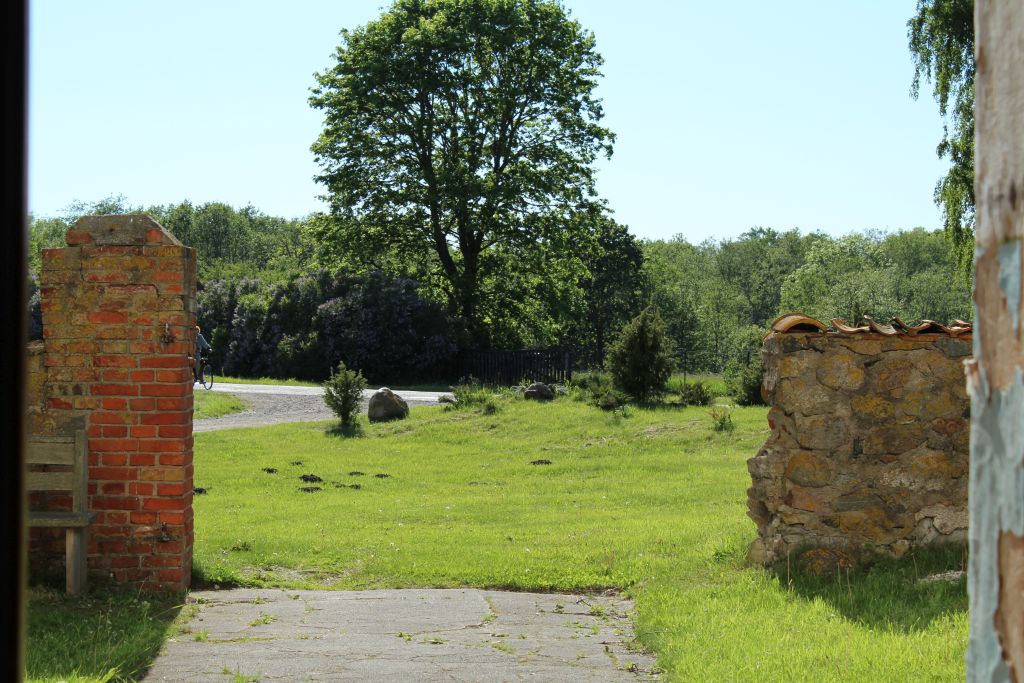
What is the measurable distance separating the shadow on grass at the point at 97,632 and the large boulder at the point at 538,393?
15823 millimetres

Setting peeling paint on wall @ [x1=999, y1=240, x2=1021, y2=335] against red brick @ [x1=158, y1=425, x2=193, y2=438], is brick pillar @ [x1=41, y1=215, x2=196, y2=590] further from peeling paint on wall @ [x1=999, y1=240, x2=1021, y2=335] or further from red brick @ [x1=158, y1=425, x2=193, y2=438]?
peeling paint on wall @ [x1=999, y1=240, x2=1021, y2=335]

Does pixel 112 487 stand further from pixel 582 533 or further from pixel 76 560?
pixel 582 533

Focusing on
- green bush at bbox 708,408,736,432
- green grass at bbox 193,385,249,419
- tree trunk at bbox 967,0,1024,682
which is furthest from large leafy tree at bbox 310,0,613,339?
tree trunk at bbox 967,0,1024,682

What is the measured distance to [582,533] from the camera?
10250 millimetres

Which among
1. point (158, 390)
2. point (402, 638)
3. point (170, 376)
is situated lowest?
point (402, 638)

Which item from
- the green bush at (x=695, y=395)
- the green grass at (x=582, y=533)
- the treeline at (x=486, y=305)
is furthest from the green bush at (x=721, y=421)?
the treeline at (x=486, y=305)

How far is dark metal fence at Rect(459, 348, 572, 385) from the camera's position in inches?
1182

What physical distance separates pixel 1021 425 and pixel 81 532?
22.6 feet

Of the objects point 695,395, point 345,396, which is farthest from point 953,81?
point 345,396

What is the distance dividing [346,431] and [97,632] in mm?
14420

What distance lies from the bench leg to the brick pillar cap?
80.8 inches

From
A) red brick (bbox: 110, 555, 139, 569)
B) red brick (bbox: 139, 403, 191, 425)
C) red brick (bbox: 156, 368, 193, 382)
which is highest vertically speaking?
red brick (bbox: 156, 368, 193, 382)

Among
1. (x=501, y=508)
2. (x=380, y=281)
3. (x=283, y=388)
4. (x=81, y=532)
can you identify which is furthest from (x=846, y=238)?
(x=81, y=532)

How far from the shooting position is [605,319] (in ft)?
157
